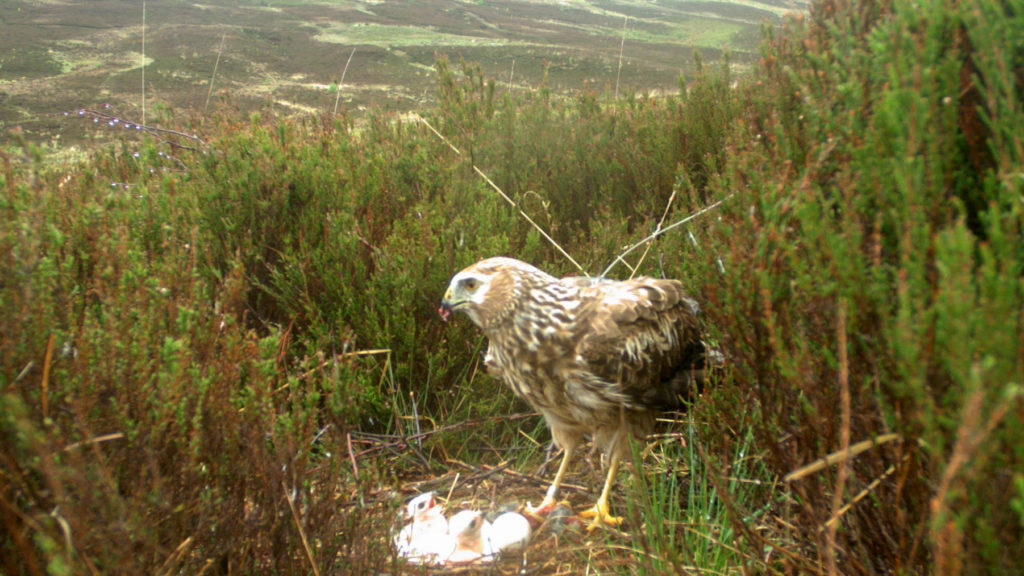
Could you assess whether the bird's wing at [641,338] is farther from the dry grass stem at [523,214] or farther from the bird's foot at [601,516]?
the dry grass stem at [523,214]

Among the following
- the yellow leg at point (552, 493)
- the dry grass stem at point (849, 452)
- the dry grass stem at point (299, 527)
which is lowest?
the yellow leg at point (552, 493)

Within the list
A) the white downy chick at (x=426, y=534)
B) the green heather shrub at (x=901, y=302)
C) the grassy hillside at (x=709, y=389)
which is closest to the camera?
the green heather shrub at (x=901, y=302)

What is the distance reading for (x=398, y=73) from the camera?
55.7ft

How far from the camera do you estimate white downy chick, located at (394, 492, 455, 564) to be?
102 inches

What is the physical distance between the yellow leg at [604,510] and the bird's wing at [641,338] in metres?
0.31

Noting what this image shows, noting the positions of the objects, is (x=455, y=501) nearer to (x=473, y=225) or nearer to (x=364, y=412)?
(x=364, y=412)

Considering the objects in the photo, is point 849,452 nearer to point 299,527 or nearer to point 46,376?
point 299,527

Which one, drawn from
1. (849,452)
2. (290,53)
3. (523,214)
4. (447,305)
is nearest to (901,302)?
(849,452)

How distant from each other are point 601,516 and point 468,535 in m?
0.55

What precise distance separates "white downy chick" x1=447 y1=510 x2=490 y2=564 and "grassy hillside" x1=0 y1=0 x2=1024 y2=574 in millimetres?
198

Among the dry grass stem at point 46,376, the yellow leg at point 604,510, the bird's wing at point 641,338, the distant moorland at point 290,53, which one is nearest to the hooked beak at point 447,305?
the bird's wing at point 641,338

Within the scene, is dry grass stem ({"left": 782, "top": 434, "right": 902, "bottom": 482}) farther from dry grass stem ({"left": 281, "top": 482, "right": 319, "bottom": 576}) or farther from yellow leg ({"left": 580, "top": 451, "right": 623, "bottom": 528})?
yellow leg ({"left": 580, "top": 451, "right": 623, "bottom": 528})

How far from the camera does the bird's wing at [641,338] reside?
8.95 feet

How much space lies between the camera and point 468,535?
279 centimetres
